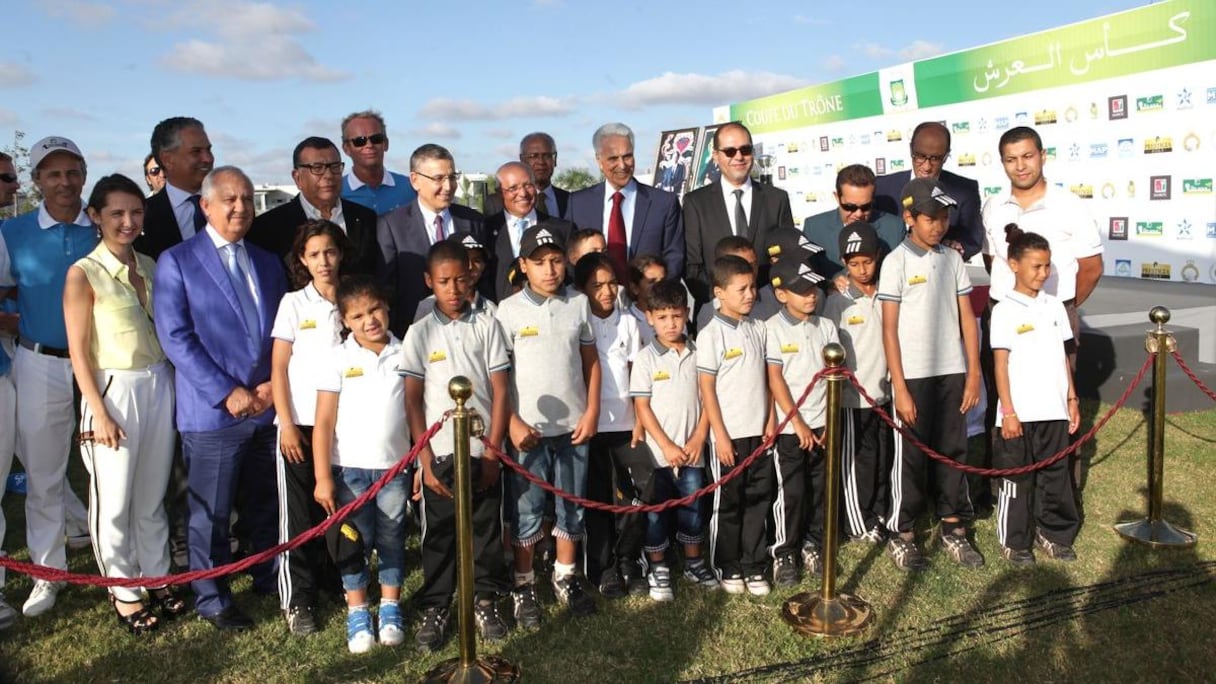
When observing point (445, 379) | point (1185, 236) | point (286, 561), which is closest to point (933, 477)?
point (445, 379)

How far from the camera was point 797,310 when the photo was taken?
14.3 ft

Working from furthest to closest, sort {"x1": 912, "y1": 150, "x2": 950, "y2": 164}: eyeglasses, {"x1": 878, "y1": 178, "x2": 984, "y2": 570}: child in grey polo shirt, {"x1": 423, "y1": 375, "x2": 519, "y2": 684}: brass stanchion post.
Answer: {"x1": 912, "y1": 150, "x2": 950, "y2": 164}: eyeglasses < {"x1": 878, "y1": 178, "x2": 984, "y2": 570}: child in grey polo shirt < {"x1": 423, "y1": 375, "x2": 519, "y2": 684}: brass stanchion post

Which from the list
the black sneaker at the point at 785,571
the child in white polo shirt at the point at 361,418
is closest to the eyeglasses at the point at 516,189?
the child in white polo shirt at the point at 361,418

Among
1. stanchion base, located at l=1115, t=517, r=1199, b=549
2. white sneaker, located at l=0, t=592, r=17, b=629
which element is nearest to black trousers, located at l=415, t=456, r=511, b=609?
white sneaker, located at l=0, t=592, r=17, b=629

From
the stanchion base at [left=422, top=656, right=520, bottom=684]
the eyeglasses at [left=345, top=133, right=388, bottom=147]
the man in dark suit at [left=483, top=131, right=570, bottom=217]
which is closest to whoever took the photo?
the stanchion base at [left=422, top=656, right=520, bottom=684]

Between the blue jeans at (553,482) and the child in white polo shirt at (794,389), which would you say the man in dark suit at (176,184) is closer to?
the blue jeans at (553,482)

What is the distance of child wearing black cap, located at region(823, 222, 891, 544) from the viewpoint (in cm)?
452

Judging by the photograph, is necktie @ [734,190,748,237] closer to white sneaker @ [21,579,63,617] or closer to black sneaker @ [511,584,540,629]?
black sneaker @ [511,584,540,629]

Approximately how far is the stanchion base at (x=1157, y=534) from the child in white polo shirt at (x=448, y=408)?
355cm

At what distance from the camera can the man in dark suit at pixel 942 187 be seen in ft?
16.8

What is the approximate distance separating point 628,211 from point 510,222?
76cm

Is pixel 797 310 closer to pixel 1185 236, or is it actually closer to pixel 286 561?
pixel 286 561

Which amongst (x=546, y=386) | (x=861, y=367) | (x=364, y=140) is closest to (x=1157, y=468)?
(x=861, y=367)

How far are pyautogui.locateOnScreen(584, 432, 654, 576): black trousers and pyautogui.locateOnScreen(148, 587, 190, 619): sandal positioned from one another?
1938 mm
